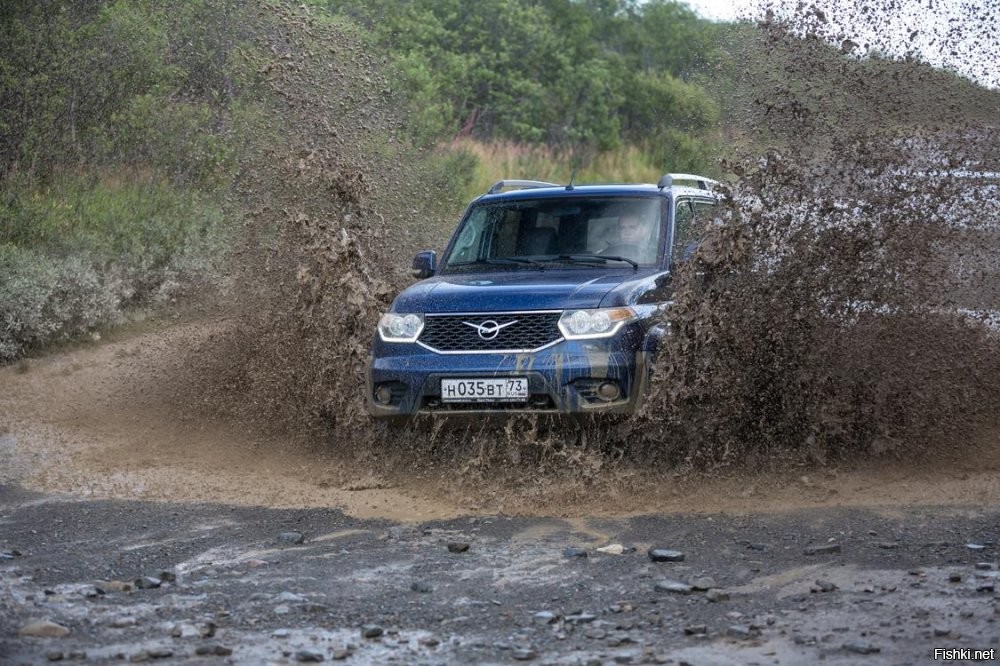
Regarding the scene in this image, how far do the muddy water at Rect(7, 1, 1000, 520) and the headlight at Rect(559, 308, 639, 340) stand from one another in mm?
382

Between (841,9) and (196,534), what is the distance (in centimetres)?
538

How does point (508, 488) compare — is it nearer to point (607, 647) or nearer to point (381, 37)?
point (607, 647)

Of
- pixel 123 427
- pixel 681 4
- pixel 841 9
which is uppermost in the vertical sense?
pixel 681 4

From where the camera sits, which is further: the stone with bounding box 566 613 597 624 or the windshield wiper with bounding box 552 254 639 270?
the windshield wiper with bounding box 552 254 639 270

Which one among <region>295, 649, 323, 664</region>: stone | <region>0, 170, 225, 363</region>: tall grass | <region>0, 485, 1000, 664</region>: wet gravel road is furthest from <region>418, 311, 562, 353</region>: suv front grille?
<region>0, 170, 225, 363</region>: tall grass

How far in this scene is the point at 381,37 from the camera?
1029 inches

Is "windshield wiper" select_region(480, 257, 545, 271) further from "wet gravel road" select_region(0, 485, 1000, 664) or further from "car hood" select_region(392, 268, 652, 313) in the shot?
"wet gravel road" select_region(0, 485, 1000, 664)

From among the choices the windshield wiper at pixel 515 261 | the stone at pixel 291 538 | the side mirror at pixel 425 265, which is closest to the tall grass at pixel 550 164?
the side mirror at pixel 425 265

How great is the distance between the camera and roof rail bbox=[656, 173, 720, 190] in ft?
28.9

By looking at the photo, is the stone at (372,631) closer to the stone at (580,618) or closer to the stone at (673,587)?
the stone at (580,618)

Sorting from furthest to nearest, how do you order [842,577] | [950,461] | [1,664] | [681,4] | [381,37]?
[681,4], [381,37], [950,461], [842,577], [1,664]

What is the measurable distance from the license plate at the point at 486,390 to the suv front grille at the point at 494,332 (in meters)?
0.21

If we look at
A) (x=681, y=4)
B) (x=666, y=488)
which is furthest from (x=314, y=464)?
(x=681, y=4)

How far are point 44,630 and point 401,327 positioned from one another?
3498 millimetres
